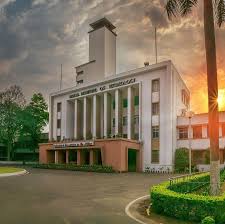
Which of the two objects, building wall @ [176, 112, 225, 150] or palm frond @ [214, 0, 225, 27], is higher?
palm frond @ [214, 0, 225, 27]

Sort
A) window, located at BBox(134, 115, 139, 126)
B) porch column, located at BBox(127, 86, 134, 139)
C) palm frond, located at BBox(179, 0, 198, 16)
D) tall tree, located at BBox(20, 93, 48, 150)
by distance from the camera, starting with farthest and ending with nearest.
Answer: tall tree, located at BBox(20, 93, 48, 150)
window, located at BBox(134, 115, 139, 126)
porch column, located at BBox(127, 86, 134, 139)
palm frond, located at BBox(179, 0, 198, 16)

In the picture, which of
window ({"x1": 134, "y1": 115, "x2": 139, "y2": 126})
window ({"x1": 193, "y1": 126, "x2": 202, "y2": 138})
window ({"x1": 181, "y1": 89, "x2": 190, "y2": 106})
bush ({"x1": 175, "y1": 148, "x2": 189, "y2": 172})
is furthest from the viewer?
window ({"x1": 181, "y1": 89, "x2": 190, "y2": 106})

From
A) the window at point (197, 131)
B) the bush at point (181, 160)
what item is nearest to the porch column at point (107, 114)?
the bush at point (181, 160)

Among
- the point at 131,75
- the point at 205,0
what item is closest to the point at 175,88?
the point at 131,75

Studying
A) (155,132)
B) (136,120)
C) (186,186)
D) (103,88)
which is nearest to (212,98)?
(186,186)

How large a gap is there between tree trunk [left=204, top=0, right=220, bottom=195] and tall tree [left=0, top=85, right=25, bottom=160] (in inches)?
2108

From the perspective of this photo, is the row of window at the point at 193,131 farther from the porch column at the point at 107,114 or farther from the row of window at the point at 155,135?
the porch column at the point at 107,114

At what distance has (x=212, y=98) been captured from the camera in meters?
15.1

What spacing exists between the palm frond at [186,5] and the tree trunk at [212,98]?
3.61ft

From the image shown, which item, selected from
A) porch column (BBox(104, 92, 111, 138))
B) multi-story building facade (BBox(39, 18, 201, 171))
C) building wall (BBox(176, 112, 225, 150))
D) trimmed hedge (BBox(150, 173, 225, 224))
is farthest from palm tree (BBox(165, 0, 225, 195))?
porch column (BBox(104, 92, 111, 138))

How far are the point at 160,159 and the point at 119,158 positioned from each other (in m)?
6.53

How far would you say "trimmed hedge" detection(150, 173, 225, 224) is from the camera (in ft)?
38.7

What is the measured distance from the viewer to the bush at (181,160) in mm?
42969

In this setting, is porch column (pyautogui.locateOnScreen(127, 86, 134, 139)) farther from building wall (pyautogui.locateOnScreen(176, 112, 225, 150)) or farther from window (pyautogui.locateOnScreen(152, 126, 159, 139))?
building wall (pyautogui.locateOnScreen(176, 112, 225, 150))
